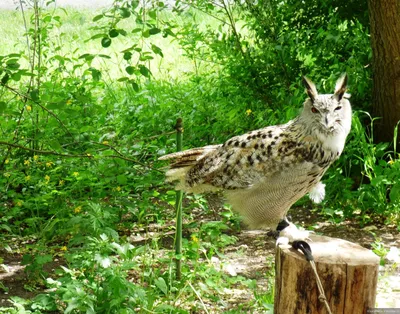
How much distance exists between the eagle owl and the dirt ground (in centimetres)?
86

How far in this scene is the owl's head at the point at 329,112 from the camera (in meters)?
3.35

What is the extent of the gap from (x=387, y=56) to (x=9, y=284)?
3.53m

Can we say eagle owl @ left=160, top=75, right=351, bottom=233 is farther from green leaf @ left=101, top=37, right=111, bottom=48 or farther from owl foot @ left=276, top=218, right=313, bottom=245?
green leaf @ left=101, top=37, right=111, bottom=48

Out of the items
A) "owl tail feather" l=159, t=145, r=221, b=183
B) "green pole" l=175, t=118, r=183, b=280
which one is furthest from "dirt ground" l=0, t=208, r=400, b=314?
"owl tail feather" l=159, t=145, r=221, b=183

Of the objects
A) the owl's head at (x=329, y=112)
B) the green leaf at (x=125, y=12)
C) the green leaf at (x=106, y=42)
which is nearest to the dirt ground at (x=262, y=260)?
the owl's head at (x=329, y=112)

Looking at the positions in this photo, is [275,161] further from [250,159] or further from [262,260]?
[262,260]

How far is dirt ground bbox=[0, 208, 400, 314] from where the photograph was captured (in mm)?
4619

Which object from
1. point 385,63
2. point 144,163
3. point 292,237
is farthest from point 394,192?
point 292,237

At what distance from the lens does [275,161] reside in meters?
3.56

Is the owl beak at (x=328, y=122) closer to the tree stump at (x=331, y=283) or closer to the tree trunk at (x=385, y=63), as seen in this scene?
the tree stump at (x=331, y=283)

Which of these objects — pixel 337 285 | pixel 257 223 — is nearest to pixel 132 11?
pixel 257 223

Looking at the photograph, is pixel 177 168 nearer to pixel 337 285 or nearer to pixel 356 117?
pixel 337 285

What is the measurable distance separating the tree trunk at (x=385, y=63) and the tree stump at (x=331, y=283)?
358 centimetres

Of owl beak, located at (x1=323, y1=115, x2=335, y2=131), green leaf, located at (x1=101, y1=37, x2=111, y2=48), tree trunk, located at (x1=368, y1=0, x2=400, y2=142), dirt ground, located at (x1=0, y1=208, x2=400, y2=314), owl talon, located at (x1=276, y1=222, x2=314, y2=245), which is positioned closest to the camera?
owl talon, located at (x1=276, y1=222, x2=314, y2=245)
